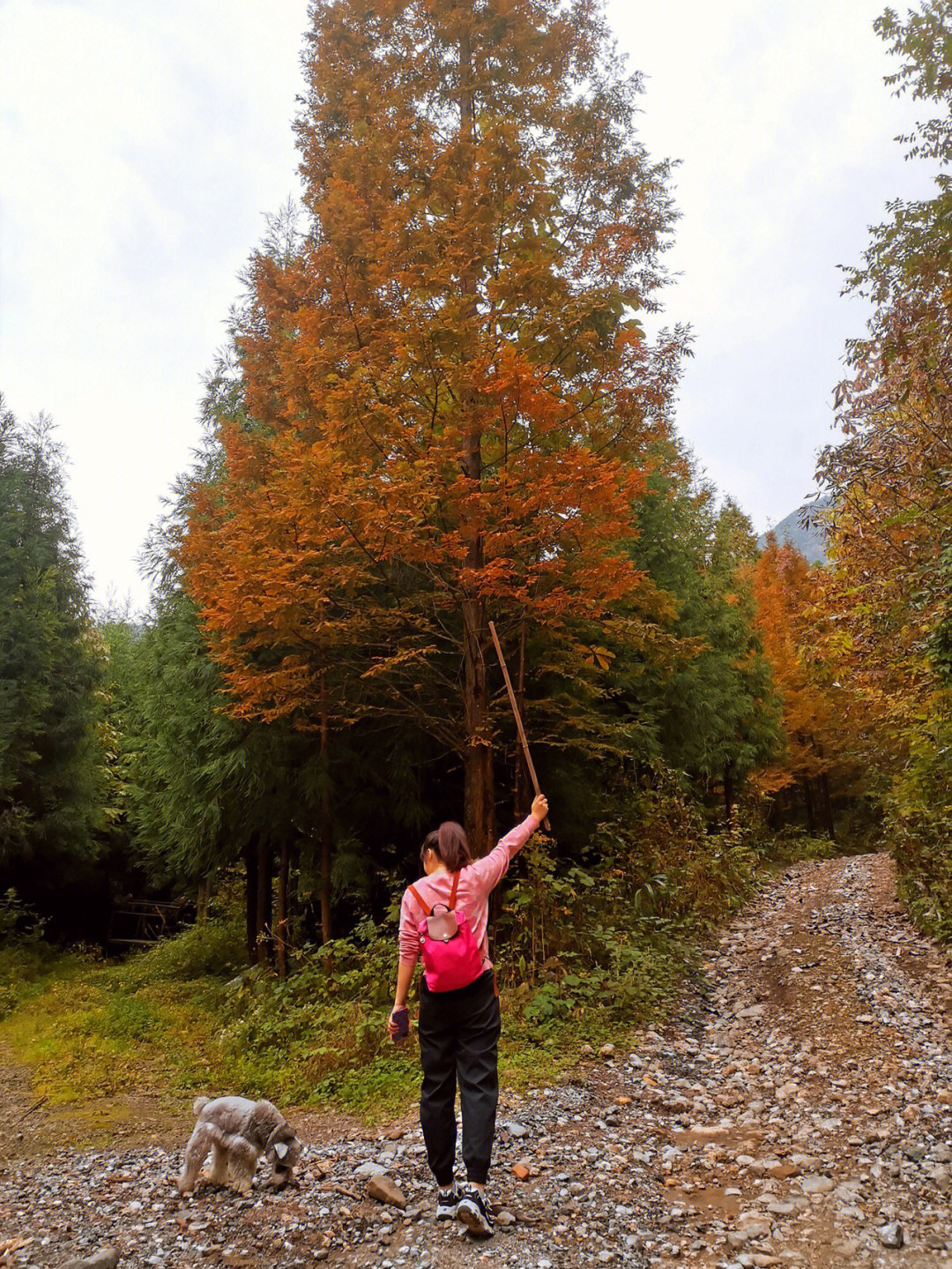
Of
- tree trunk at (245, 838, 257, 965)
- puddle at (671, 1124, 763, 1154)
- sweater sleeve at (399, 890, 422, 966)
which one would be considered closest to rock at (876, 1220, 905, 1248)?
puddle at (671, 1124, 763, 1154)

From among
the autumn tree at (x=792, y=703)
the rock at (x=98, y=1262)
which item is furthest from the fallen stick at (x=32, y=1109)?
the autumn tree at (x=792, y=703)

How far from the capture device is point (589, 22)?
8.84 meters

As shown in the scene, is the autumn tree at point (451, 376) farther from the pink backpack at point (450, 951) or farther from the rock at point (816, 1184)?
the rock at point (816, 1184)

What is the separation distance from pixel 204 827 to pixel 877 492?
1052 centimetres

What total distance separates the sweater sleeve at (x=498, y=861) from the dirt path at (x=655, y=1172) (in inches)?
61.2

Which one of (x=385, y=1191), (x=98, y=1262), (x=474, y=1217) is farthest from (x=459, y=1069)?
(x=98, y=1262)

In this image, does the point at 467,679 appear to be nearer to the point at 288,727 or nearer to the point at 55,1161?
the point at 288,727

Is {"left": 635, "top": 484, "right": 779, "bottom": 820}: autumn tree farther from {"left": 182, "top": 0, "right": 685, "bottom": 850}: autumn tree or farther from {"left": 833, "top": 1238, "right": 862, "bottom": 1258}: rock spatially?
{"left": 833, "top": 1238, "right": 862, "bottom": 1258}: rock

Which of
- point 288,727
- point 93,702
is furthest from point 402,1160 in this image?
point 93,702

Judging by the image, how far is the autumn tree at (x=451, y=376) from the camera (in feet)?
23.6

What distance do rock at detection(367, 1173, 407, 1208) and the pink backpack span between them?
115cm

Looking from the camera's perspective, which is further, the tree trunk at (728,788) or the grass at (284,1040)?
the tree trunk at (728,788)

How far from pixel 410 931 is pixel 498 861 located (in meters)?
0.57

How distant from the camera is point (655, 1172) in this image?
4.28 meters
